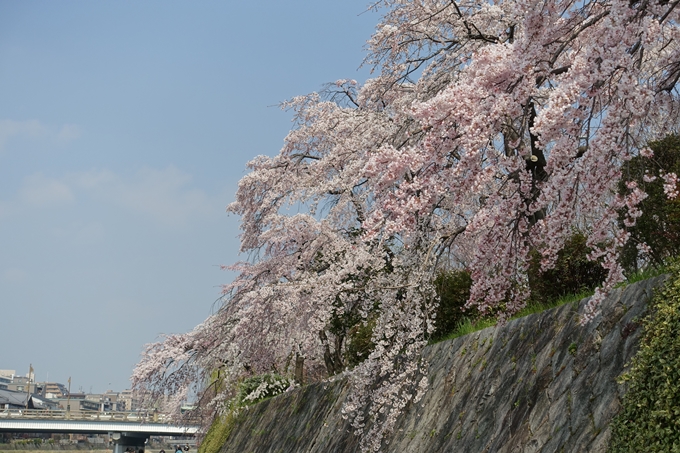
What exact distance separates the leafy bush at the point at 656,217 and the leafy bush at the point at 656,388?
153 cm

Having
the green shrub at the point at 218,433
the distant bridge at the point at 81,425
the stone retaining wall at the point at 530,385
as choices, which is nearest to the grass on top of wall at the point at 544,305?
the stone retaining wall at the point at 530,385

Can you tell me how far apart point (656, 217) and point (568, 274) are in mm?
1653

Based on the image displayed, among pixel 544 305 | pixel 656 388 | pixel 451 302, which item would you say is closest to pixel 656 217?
pixel 544 305

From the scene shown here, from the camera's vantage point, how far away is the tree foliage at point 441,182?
5.23 m

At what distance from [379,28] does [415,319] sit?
6.54 m

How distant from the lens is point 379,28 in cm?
1252

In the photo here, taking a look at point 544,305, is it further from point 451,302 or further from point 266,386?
point 266,386

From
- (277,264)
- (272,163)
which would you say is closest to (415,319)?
(277,264)

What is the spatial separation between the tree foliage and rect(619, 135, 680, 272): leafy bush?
0.56ft

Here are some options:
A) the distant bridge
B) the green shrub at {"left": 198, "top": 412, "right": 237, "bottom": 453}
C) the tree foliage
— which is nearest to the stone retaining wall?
the tree foliage

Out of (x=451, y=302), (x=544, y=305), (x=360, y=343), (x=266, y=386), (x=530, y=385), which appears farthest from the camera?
(x=266, y=386)

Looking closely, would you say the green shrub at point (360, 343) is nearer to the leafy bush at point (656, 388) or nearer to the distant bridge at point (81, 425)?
the leafy bush at point (656, 388)

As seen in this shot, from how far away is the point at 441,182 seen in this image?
6.71 metres

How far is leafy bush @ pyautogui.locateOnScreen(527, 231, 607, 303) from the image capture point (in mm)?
7934
